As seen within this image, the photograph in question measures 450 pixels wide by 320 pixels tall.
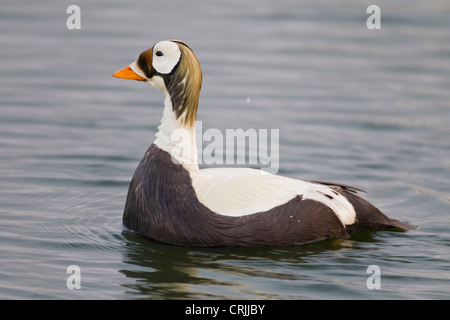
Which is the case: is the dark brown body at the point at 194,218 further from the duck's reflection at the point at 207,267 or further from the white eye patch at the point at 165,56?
the white eye patch at the point at 165,56

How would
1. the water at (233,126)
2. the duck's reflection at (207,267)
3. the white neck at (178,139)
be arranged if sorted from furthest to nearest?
the white neck at (178,139)
the water at (233,126)
the duck's reflection at (207,267)

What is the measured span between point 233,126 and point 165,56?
13.7 ft

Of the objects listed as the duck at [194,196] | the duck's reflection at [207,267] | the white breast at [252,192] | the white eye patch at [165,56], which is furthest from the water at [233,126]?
the white eye patch at [165,56]

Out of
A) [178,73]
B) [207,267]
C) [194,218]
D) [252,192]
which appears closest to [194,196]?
[194,218]

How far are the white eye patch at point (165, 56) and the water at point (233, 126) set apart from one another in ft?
5.17

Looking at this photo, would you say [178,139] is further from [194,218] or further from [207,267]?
[207,267]

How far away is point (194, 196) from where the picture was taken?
8.10 meters

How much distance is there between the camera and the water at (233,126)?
305 inches

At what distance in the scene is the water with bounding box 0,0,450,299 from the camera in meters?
7.75

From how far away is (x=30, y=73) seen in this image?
14.2 metres

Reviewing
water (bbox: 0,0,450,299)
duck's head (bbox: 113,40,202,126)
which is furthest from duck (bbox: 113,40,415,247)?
water (bbox: 0,0,450,299)

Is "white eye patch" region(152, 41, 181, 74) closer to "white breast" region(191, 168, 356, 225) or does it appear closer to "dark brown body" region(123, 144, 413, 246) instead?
"dark brown body" region(123, 144, 413, 246)

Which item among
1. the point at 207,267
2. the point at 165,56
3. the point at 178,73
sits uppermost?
the point at 165,56
